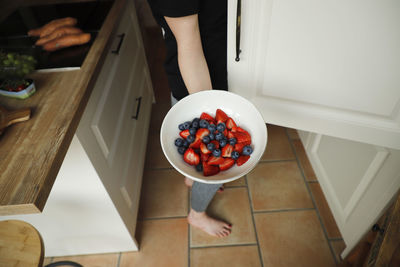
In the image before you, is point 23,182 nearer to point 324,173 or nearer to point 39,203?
point 39,203

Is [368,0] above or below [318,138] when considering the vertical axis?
above

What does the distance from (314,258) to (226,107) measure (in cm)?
90

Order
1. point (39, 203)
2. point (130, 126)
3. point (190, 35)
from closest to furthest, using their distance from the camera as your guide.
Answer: point (39, 203), point (190, 35), point (130, 126)

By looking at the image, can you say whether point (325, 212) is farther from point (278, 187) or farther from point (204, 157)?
point (204, 157)

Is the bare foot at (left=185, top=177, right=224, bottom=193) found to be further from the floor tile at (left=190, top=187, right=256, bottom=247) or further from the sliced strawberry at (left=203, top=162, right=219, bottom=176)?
the sliced strawberry at (left=203, top=162, right=219, bottom=176)

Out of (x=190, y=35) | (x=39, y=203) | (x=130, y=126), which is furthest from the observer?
(x=130, y=126)

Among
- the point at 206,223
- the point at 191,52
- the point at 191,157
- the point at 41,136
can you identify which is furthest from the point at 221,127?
the point at 206,223

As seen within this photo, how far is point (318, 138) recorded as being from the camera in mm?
1380

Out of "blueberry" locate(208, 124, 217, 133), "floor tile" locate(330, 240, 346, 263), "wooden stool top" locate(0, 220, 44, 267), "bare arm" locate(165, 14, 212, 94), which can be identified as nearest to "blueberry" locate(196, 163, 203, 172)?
"blueberry" locate(208, 124, 217, 133)

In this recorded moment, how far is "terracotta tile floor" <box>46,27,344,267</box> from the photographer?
1210 millimetres

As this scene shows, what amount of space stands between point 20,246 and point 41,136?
306 millimetres

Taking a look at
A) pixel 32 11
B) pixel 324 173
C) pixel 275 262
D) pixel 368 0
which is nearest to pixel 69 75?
pixel 32 11

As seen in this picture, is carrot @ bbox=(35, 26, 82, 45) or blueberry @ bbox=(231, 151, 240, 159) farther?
carrot @ bbox=(35, 26, 82, 45)

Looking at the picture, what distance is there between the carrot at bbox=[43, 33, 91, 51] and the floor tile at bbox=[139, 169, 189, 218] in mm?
871
